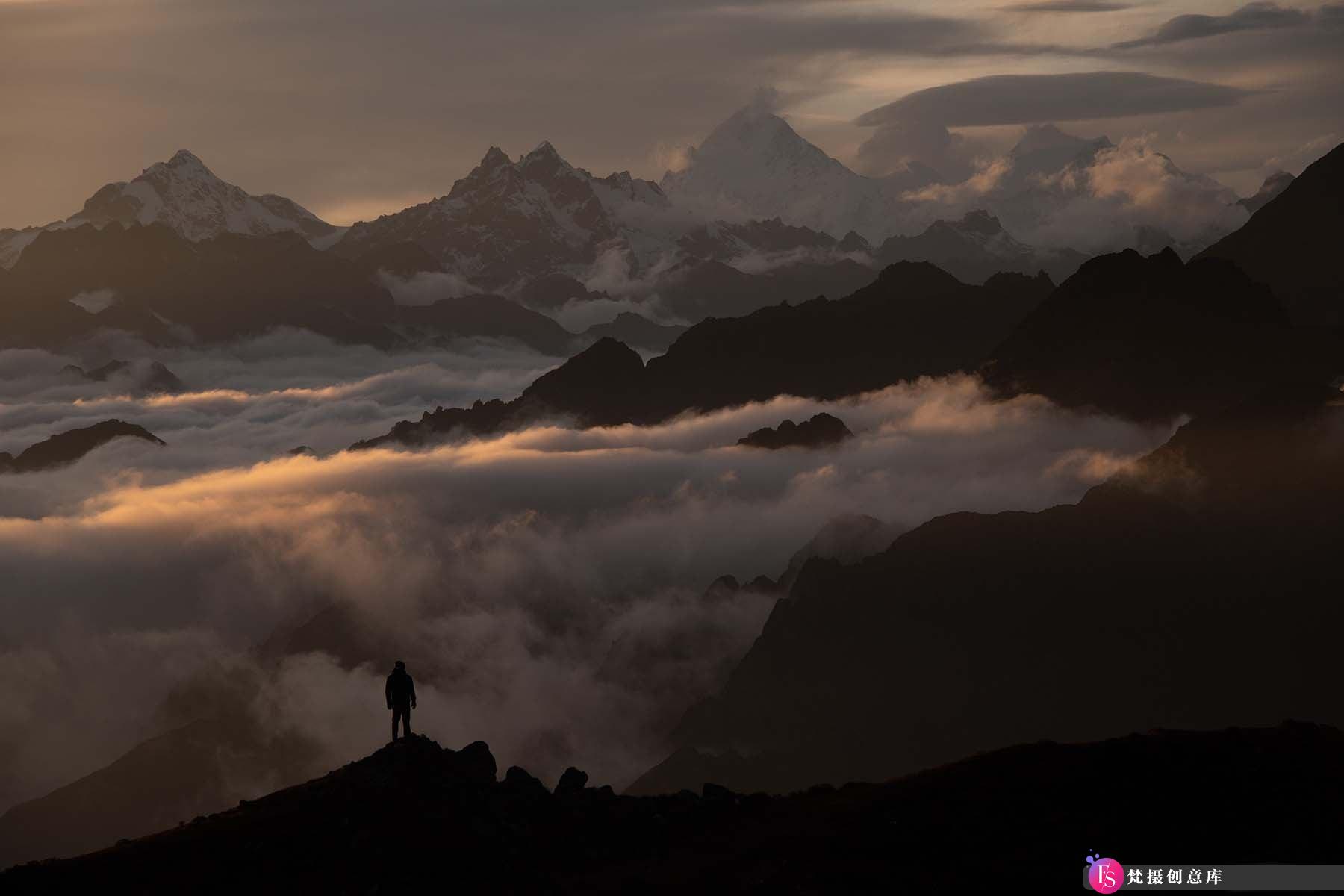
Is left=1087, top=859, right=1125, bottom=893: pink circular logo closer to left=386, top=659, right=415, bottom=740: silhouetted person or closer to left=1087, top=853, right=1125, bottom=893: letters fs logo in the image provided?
left=1087, top=853, right=1125, bottom=893: letters fs logo

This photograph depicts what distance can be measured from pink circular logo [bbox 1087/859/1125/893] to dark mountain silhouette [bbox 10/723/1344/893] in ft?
2.20

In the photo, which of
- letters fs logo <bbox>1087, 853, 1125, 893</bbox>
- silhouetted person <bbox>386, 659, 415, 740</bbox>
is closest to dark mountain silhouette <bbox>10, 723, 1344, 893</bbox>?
letters fs logo <bbox>1087, 853, 1125, 893</bbox>

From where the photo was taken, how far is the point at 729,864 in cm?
6469

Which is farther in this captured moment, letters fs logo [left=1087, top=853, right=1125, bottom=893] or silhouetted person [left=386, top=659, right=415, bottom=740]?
silhouetted person [left=386, top=659, right=415, bottom=740]

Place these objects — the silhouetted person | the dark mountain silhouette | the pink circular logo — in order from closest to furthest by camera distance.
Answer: the pink circular logo → the dark mountain silhouette → the silhouetted person

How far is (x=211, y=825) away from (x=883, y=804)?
30.2 m

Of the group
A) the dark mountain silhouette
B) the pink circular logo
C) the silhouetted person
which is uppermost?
the silhouetted person

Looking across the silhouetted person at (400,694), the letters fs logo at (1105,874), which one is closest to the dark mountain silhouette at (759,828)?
the letters fs logo at (1105,874)

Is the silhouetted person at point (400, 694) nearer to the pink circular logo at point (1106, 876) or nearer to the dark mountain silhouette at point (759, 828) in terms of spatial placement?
the dark mountain silhouette at point (759, 828)

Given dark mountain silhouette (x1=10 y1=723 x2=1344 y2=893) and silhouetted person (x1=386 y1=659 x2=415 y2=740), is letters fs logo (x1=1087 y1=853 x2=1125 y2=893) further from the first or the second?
silhouetted person (x1=386 y1=659 x2=415 y2=740)

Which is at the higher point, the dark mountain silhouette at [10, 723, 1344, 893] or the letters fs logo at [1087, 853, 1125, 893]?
the dark mountain silhouette at [10, 723, 1344, 893]

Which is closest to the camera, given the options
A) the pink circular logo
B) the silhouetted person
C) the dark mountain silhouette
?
the pink circular logo

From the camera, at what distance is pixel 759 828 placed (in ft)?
228

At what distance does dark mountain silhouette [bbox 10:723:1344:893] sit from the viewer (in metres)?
61.1
